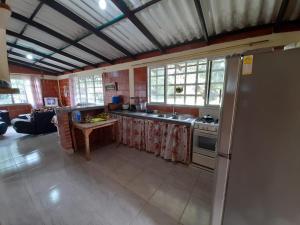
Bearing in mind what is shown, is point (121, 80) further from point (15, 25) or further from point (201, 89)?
point (15, 25)

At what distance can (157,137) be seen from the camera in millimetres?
2791

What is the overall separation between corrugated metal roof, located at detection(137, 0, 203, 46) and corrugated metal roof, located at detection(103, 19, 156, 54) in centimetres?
33

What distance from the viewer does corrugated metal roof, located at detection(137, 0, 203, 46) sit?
198cm

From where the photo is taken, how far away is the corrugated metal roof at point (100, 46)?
3313 mm

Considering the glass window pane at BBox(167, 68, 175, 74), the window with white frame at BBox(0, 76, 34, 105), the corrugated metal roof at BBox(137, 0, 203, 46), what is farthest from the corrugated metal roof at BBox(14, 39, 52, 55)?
the glass window pane at BBox(167, 68, 175, 74)

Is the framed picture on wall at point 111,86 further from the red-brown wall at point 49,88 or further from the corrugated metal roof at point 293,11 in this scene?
the red-brown wall at point 49,88

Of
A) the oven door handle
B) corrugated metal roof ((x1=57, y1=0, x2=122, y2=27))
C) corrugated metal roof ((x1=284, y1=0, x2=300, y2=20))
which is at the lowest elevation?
the oven door handle

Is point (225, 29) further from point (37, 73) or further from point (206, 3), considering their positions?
point (37, 73)

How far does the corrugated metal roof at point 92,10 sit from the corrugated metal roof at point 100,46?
2.10 feet

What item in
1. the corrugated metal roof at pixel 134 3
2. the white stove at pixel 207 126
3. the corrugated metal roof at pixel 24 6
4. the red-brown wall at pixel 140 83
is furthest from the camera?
the red-brown wall at pixel 140 83

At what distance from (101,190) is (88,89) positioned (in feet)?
16.5

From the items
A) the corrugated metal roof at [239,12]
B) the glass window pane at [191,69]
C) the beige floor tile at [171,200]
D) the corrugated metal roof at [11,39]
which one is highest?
the corrugated metal roof at [11,39]

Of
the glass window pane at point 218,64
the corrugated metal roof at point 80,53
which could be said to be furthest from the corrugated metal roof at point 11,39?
the glass window pane at point 218,64

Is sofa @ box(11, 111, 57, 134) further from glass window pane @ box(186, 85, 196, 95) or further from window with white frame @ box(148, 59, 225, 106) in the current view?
glass window pane @ box(186, 85, 196, 95)
